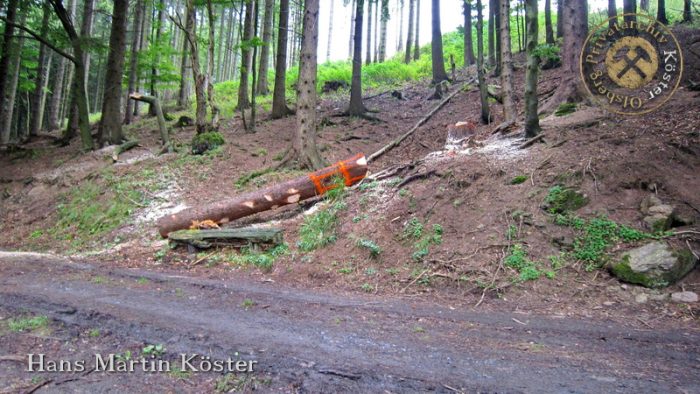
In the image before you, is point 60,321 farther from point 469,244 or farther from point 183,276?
point 469,244

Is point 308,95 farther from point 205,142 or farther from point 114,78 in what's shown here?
point 114,78

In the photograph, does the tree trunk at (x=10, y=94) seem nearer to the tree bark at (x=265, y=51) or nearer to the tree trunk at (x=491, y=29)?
the tree bark at (x=265, y=51)

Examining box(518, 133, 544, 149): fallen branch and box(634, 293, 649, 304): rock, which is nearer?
box(634, 293, 649, 304): rock

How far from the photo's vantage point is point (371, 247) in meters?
7.60

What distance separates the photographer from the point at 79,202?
1259 cm

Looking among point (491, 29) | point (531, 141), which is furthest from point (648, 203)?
point (491, 29)

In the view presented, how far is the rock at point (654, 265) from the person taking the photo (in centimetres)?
567

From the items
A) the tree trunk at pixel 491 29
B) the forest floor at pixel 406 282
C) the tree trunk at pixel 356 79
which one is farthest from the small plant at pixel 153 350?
the tree trunk at pixel 491 29

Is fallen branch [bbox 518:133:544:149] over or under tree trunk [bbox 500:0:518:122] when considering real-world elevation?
under

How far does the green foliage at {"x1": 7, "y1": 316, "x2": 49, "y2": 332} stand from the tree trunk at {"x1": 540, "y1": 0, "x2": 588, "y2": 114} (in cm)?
1131

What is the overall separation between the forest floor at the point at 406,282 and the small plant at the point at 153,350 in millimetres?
77

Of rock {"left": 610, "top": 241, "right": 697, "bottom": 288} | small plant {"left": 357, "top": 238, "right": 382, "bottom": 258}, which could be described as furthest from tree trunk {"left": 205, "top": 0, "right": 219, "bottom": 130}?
rock {"left": 610, "top": 241, "right": 697, "bottom": 288}

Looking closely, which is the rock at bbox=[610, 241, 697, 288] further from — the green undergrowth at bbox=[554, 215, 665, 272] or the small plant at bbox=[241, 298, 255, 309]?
the small plant at bbox=[241, 298, 255, 309]

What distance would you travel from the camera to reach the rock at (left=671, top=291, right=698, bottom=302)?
17.5 feet
